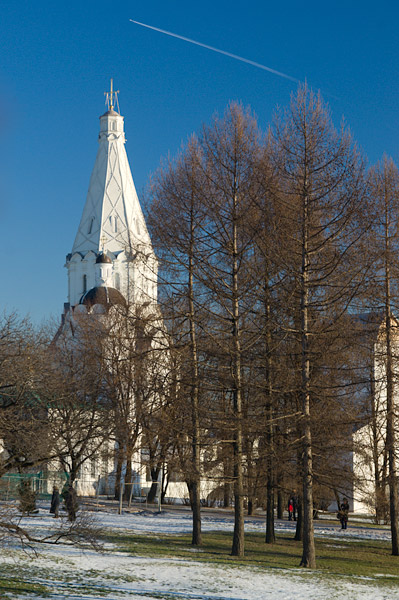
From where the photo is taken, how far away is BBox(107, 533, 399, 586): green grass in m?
18.8

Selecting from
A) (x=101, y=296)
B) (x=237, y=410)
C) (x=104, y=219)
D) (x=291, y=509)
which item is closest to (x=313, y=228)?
(x=237, y=410)

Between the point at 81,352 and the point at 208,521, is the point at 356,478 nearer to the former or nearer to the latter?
the point at 208,521

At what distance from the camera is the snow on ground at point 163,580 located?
14281mm

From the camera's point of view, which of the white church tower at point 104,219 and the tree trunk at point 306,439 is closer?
Result: the tree trunk at point 306,439

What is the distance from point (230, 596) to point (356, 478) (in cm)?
596

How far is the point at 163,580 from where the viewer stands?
Result: 15.8 metres

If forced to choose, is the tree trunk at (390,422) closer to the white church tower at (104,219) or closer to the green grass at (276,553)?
the green grass at (276,553)

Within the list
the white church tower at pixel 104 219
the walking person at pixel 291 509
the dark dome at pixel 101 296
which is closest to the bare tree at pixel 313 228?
the walking person at pixel 291 509

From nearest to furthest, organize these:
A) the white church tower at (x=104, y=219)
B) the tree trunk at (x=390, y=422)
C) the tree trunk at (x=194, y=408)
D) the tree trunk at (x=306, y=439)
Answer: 1. the tree trunk at (x=306, y=439)
2. the tree trunk at (x=194, y=408)
3. the tree trunk at (x=390, y=422)
4. the white church tower at (x=104, y=219)

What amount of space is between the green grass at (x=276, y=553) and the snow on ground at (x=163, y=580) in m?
0.93

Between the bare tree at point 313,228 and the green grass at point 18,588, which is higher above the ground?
→ the bare tree at point 313,228

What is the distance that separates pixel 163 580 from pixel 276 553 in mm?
6477

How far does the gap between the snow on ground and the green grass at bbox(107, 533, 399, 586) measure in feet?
3.06

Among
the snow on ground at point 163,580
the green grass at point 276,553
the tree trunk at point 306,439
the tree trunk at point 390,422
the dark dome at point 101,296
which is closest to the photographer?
the snow on ground at point 163,580
